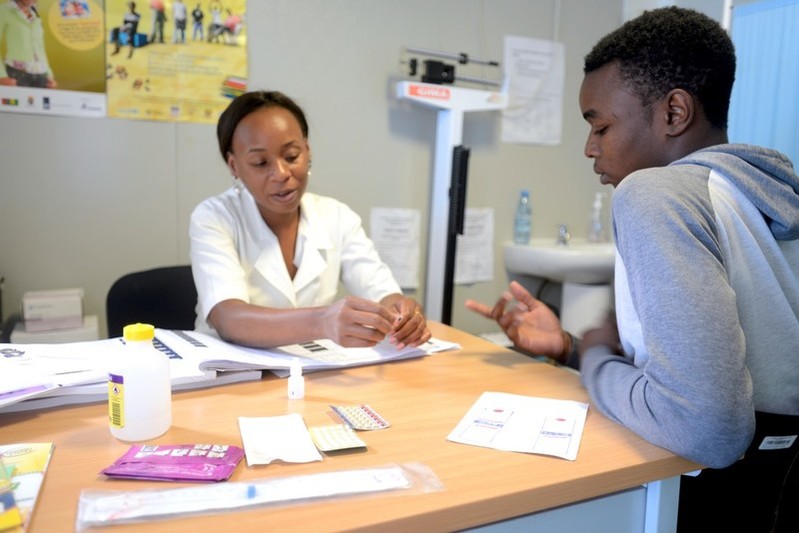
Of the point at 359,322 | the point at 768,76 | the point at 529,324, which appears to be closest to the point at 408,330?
the point at 359,322

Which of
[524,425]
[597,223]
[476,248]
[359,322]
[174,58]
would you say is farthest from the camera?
[597,223]

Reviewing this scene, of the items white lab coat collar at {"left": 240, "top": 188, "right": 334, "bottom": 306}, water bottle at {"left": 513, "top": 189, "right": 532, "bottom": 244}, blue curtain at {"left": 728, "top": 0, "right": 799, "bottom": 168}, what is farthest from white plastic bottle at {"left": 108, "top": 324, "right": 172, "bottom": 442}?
water bottle at {"left": 513, "top": 189, "right": 532, "bottom": 244}

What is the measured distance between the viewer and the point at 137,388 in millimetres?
729

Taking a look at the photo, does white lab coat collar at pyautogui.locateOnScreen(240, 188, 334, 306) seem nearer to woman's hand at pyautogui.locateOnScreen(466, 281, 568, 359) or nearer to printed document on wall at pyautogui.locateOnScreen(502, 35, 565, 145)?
woman's hand at pyautogui.locateOnScreen(466, 281, 568, 359)

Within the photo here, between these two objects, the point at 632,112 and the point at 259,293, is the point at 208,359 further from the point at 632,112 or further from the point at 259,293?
the point at 632,112

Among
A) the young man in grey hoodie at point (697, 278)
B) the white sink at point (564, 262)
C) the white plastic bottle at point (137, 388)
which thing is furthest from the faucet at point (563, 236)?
the white plastic bottle at point (137, 388)

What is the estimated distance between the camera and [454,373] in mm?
1068

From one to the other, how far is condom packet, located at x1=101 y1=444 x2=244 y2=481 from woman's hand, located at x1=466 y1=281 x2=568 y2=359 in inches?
23.1

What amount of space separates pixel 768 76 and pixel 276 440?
1.75 metres

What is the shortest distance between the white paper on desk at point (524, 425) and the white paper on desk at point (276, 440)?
18 centimetres

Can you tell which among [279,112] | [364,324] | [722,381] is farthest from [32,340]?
[722,381]

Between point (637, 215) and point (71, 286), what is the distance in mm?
1910

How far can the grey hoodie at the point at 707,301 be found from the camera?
69 cm

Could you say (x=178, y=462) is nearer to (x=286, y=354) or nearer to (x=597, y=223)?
(x=286, y=354)
